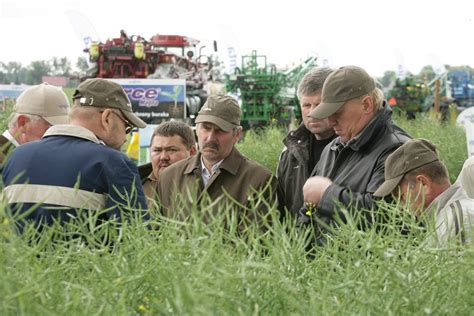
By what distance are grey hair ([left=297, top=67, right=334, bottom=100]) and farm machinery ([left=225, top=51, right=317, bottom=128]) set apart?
16.9 metres

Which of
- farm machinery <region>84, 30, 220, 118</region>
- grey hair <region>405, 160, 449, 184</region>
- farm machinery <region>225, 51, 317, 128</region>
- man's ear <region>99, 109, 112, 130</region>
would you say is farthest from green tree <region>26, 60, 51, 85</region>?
grey hair <region>405, 160, 449, 184</region>

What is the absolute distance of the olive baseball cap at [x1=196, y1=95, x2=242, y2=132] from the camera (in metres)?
4.71

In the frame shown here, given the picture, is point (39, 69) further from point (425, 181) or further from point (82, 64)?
point (425, 181)

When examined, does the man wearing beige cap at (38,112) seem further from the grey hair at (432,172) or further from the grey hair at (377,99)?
the grey hair at (432,172)

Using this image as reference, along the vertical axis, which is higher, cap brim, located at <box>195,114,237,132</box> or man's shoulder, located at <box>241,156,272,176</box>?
cap brim, located at <box>195,114,237,132</box>

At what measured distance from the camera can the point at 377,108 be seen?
14.1 feet

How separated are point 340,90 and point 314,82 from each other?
0.65 meters

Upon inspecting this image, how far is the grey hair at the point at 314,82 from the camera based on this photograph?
15.9 ft

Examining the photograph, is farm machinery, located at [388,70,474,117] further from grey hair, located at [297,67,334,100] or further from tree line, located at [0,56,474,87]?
grey hair, located at [297,67,334,100]

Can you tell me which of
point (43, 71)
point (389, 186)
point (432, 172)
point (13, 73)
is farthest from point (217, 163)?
point (43, 71)

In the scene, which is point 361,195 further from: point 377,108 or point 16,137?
point 16,137

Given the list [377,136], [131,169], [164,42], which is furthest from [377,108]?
[164,42]

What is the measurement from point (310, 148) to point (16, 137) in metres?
1.60

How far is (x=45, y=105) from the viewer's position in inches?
160
